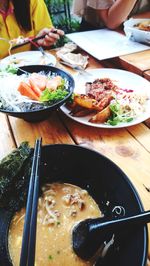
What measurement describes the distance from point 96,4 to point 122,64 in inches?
36.2

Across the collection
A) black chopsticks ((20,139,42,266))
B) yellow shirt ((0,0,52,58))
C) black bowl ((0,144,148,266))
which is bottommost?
black bowl ((0,144,148,266))

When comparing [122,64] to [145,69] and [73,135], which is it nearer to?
[145,69]

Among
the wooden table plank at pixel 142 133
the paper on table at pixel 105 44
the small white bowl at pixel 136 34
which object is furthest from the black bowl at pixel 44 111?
the small white bowl at pixel 136 34

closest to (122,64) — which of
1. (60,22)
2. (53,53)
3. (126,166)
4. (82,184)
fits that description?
(53,53)

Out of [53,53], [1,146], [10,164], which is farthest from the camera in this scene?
[53,53]

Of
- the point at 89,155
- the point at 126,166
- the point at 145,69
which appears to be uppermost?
the point at 145,69

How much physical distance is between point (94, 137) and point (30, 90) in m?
0.39

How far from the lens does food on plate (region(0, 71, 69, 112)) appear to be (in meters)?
1.20

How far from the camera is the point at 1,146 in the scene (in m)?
1.16

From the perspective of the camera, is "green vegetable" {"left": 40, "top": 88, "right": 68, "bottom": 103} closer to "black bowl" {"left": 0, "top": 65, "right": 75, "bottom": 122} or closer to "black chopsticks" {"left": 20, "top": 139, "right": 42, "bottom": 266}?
"black bowl" {"left": 0, "top": 65, "right": 75, "bottom": 122}

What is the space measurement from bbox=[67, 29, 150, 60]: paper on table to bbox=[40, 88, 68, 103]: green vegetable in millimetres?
658

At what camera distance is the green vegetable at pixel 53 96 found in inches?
46.8

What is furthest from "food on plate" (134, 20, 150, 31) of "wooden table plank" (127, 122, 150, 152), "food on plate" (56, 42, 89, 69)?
"wooden table plank" (127, 122, 150, 152)

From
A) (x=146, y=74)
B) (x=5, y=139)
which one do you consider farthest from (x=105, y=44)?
(x=5, y=139)
